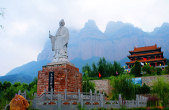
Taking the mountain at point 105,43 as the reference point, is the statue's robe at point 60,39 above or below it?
below

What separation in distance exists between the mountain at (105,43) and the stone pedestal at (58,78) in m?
59.1

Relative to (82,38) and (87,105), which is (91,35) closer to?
(82,38)

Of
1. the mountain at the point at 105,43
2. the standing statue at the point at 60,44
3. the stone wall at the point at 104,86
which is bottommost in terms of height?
the stone wall at the point at 104,86

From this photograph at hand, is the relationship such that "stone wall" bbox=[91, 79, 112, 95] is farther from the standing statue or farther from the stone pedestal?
the standing statue

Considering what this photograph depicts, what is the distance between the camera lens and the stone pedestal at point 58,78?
9.85 meters

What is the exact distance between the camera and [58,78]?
9.96m

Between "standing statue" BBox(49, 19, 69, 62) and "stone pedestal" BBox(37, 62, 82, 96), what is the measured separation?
686 millimetres

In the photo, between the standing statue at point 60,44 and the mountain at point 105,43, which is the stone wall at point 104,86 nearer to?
the standing statue at point 60,44

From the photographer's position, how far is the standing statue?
36.1 ft

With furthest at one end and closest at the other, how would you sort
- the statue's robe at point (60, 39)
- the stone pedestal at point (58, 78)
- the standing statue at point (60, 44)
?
the statue's robe at point (60, 39) → the standing statue at point (60, 44) → the stone pedestal at point (58, 78)

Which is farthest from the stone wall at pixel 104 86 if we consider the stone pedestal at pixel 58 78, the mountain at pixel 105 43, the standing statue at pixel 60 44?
the mountain at pixel 105 43

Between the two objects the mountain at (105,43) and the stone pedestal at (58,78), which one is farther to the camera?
the mountain at (105,43)

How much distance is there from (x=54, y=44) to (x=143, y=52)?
1179 inches

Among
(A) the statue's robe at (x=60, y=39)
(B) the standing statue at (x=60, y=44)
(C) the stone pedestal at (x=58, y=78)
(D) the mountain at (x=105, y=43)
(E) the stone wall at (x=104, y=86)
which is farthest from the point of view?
(D) the mountain at (x=105, y=43)
